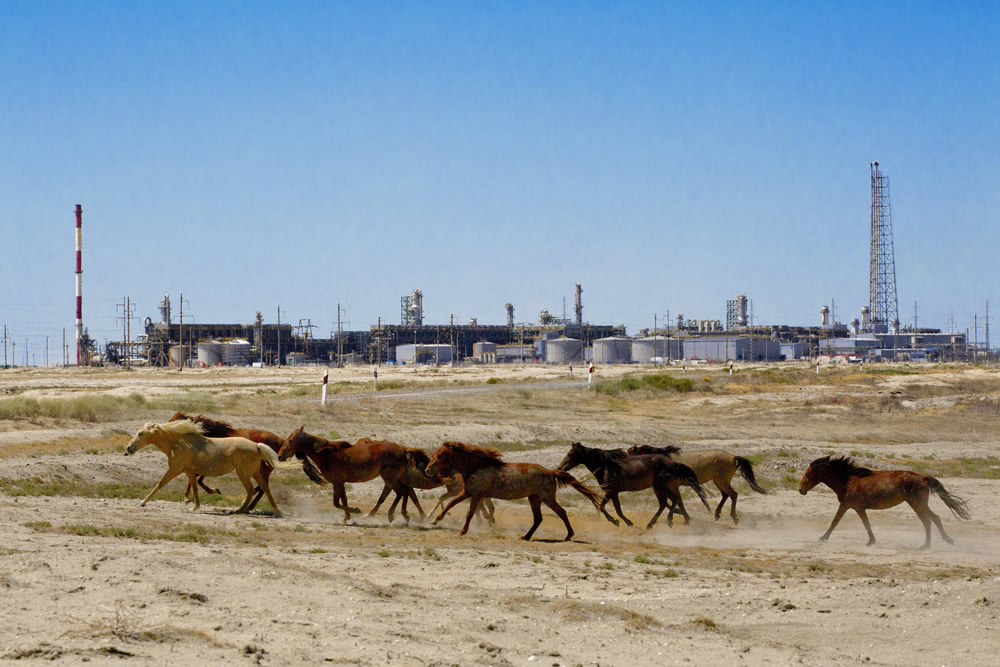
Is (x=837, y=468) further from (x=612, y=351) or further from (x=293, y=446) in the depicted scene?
(x=612, y=351)

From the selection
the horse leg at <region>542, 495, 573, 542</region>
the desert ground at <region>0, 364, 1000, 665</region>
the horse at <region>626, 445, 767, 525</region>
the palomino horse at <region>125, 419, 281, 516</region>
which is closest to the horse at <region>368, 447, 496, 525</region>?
the desert ground at <region>0, 364, 1000, 665</region>

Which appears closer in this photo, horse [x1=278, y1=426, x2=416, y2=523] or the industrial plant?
horse [x1=278, y1=426, x2=416, y2=523]

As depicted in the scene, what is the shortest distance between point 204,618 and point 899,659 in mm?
6167

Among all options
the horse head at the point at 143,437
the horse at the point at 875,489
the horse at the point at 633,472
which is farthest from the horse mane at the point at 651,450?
the horse head at the point at 143,437

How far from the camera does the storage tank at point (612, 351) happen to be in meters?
174

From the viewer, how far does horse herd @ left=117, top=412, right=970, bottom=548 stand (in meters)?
16.6

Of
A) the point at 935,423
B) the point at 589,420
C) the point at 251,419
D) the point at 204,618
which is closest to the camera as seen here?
the point at 204,618

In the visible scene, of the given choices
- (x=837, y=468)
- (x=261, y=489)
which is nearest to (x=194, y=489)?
(x=261, y=489)

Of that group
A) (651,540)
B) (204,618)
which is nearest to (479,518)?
(651,540)

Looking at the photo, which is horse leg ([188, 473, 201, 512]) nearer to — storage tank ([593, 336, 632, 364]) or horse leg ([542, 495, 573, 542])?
horse leg ([542, 495, 573, 542])

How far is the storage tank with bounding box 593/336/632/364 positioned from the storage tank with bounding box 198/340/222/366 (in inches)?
2323

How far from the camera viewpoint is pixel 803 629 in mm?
10516

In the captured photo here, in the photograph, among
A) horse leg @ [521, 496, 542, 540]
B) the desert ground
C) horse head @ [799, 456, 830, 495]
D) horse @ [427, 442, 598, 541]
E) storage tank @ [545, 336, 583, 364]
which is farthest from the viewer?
storage tank @ [545, 336, 583, 364]

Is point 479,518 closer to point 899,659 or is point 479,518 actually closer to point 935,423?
point 899,659
